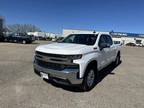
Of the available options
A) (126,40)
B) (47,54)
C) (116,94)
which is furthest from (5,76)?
(126,40)

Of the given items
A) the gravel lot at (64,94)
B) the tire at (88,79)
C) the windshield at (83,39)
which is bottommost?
the gravel lot at (64,94)

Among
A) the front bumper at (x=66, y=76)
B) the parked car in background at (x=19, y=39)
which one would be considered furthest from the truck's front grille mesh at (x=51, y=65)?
the parked car in background at (x=19, y=39)

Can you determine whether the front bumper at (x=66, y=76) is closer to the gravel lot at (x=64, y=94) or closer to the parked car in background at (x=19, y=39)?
the gravel lot at (x=64, y=94)

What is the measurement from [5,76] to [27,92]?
202 cm

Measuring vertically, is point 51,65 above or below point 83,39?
below

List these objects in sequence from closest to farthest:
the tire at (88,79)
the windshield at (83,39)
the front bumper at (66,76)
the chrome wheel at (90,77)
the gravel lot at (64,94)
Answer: the gravel lot at (64,94) → the front bumper at (66,76) → the tire at (88,79) → the chrome wheel at (90,77) → the windshield at (83,39)

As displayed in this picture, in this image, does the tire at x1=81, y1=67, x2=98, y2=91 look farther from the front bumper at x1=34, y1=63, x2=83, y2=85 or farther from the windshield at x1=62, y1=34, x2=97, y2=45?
the windshield at x1=62, y1=34, x2=97, y2=45

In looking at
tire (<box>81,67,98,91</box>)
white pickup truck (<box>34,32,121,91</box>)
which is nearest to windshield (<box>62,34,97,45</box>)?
white pickup truck (<box>34,32,121,91</box>)

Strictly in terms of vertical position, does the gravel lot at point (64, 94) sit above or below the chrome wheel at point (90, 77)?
below

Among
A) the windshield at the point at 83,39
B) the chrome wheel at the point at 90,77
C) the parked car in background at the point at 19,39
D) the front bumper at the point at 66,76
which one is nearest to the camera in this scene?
the front bumper at the point at 66,76

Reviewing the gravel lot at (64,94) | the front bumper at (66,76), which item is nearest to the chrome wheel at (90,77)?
the gravel lot at (64,94)

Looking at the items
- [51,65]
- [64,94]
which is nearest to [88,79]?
[64,94]

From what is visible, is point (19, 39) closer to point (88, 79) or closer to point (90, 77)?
point (90, 77)

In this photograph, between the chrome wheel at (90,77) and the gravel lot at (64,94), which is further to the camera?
the chrome wheel at (90,77)
